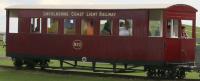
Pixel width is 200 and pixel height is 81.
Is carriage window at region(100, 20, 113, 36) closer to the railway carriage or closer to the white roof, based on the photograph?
the railway carriage

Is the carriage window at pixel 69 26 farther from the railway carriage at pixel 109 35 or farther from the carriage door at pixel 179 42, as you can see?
the carriage door at pixel 179 42

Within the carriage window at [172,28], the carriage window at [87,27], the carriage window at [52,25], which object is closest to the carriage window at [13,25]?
the carriage window at [52,25]

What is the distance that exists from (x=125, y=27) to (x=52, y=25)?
4094 mm

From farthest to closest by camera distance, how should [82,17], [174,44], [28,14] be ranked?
[28,14] → [82,17] → [174,44]

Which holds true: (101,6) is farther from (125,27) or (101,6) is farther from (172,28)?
(172,28)

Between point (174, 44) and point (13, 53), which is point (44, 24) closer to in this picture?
point (13, 53)

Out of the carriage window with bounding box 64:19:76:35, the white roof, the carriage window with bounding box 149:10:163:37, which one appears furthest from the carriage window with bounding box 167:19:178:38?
the carriage window with bounding box 64:19:76:35

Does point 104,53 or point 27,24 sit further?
point 27,24

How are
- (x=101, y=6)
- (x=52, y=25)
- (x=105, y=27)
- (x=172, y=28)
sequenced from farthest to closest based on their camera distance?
1. (x=52, y=25)
2. (x=101, y=6)
3. (x=105, y=27)
4. (x=172, y=28)

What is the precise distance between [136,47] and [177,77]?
2018mm

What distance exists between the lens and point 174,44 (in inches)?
1016

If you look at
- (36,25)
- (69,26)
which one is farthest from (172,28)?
(36,25)

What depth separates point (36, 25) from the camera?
29.8 metres

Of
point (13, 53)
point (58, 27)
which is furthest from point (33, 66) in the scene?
point (58, 27)
